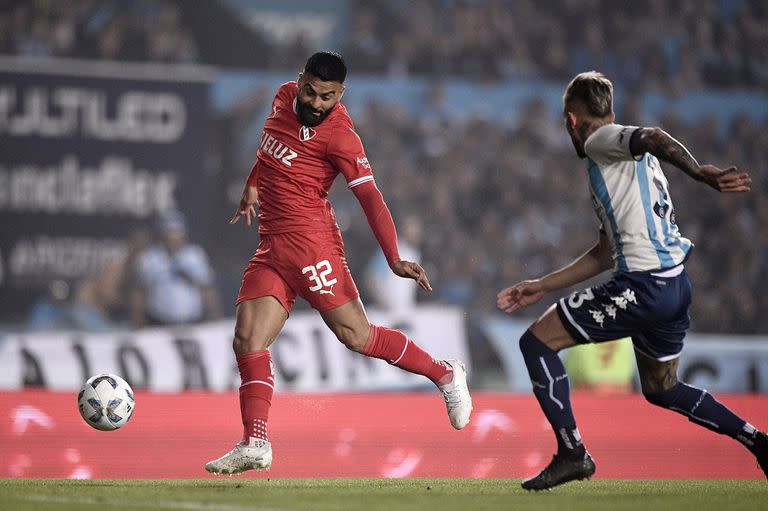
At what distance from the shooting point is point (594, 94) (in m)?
5.26

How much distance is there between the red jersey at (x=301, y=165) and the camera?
5863mm

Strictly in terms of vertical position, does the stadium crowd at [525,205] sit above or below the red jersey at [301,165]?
below

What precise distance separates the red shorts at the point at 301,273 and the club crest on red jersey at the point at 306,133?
49 centimetres

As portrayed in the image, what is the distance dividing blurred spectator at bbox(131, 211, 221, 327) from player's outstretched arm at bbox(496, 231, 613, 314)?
25.8 ft

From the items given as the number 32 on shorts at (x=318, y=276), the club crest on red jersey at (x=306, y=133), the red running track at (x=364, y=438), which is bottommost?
the red running track at (x=364, y=438)

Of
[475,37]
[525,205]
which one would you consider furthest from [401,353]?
[475,37]

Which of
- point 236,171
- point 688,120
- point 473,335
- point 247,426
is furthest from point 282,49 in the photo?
point 247,426

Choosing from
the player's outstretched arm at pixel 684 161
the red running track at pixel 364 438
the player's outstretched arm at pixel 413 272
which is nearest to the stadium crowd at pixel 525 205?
the red running track at pixel 364 438

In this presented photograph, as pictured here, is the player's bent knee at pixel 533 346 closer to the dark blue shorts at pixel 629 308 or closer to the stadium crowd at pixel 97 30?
the dark blue shorts at pixel 629 308

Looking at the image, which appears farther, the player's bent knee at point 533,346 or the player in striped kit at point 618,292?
the player's bent knee at point 533,346

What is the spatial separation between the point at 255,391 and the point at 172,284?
24.7 feet

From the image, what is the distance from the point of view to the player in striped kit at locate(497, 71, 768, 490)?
16.8 feet

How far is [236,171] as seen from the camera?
44.8 ft

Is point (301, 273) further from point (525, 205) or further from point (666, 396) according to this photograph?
point (525, 205)
